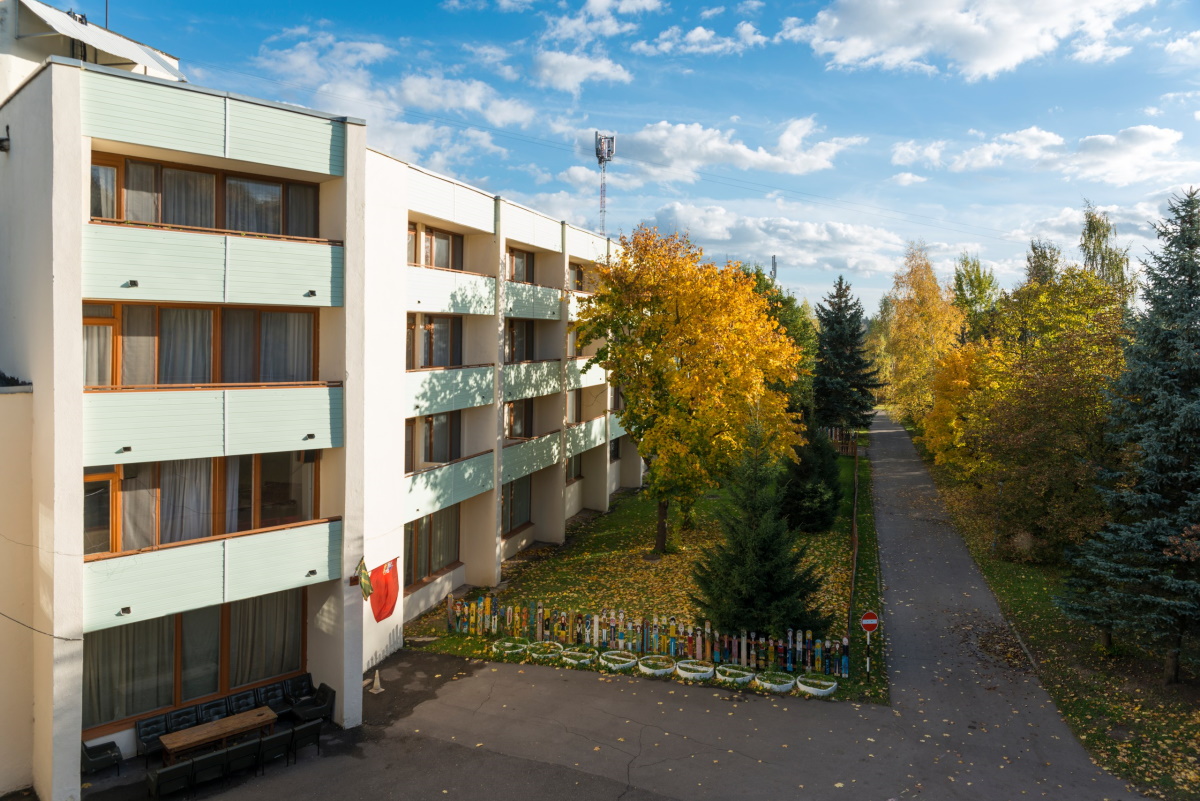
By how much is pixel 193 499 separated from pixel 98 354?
2.91m

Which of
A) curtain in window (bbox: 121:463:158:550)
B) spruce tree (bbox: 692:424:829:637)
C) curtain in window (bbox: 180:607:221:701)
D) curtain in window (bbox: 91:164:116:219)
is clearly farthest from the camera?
spruce tree (bbox: 692:424:829:637)

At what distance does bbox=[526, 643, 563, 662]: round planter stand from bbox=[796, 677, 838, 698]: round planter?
560 centimetres

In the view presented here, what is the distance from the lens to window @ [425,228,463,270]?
841 inches

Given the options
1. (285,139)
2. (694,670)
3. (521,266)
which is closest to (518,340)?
(521,266)

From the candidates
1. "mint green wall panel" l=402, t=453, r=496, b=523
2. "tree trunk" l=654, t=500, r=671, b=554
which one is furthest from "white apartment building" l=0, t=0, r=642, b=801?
"tree trunk" l=654, t=500, r=671, b=554

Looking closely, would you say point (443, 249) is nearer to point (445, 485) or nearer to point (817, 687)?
point (445, 485)

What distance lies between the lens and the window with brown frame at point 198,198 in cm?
1266

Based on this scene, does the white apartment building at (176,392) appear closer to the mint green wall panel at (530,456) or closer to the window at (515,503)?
the mint green wall panel at (530,456)

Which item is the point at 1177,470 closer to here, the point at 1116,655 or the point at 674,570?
the point at 1116,655

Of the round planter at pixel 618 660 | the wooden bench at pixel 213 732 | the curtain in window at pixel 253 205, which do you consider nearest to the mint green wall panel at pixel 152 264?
the curtain in window at pixel 253 205

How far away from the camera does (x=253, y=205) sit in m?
14.4

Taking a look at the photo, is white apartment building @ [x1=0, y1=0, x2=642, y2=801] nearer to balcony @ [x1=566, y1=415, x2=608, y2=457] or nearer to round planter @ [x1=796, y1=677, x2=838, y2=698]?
round planter @ [x1=796, y1=677, x2=838, y2=698]

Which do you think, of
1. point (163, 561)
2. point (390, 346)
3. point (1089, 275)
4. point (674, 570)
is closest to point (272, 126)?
point (390, 346)

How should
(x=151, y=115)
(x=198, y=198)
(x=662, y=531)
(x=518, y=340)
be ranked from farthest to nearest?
(x=662, y=531)
(x=518, y=340)
(x=198, y=198)
(x=151, y=115)
